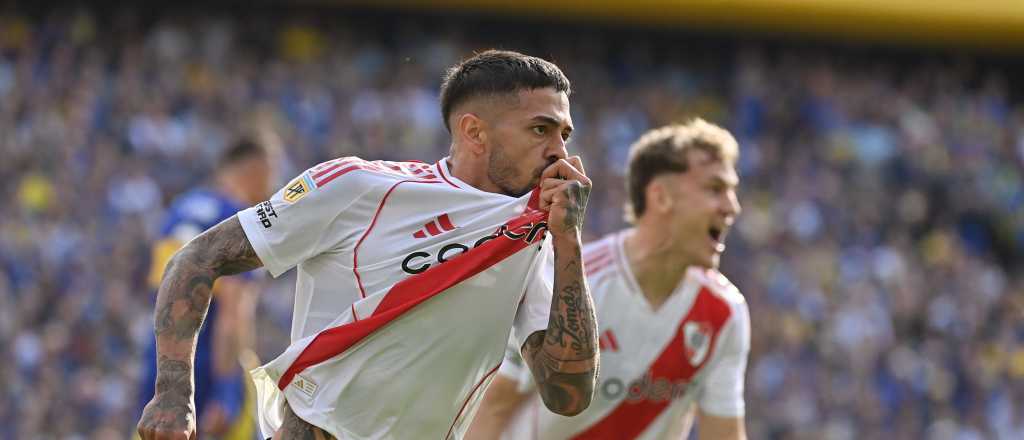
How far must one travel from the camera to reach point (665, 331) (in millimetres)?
5629

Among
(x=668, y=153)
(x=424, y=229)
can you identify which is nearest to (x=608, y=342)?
(x=668, y=153)

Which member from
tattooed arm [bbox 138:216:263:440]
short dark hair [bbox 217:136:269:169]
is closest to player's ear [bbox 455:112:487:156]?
tattooed arm [bbox 138:216:263:440]

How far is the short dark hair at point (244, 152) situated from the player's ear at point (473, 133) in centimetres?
425

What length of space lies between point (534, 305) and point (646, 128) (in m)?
15.5

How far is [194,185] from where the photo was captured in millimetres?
15094

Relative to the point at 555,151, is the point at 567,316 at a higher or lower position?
lower

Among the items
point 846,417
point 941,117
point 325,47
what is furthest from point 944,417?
point 325,47

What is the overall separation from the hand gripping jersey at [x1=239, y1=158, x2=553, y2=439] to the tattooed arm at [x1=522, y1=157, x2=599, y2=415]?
11 cm

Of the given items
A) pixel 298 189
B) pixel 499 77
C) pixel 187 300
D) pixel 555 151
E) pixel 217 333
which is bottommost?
pixel 217 333

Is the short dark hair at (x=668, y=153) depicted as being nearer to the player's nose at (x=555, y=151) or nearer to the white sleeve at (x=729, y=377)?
the white sleeve at (x=729, y=377)

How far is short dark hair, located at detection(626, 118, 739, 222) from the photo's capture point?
19.3 feet

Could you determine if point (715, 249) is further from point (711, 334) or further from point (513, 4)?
point (513, 4)

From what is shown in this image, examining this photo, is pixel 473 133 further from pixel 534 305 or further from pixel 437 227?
pixel 534 305

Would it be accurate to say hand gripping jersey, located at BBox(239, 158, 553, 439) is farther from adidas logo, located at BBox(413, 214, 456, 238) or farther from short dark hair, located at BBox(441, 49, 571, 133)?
short dark hair, located at BBox(441, 49, 571, 133)
